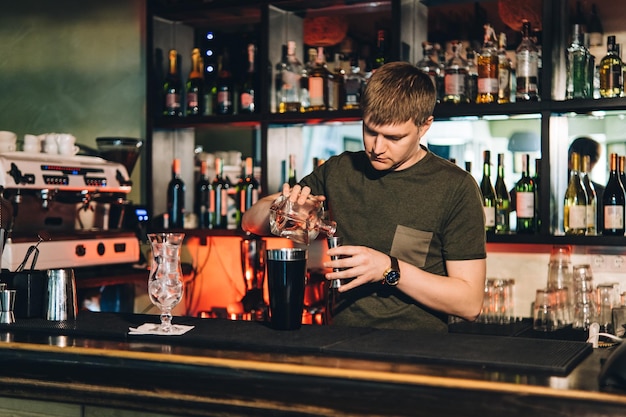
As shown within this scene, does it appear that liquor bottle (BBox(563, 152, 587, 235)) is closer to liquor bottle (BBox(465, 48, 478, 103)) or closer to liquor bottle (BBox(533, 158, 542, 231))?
liquor bottle (BBox(533, 158, 542, 231))

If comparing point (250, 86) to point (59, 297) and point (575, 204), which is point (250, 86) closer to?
point (575, 204)

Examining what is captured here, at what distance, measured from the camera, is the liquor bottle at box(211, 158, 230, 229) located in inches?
151

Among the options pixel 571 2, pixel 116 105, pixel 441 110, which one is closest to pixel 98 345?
pixel 441 110

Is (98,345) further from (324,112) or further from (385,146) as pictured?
(324,112)

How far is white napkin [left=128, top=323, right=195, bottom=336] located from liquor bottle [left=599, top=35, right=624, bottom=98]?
6.32ft

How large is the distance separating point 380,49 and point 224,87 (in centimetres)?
76

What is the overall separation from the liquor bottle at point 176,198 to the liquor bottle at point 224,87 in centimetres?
35

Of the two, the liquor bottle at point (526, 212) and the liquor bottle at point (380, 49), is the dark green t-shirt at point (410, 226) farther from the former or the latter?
the liquor bottle at point (380, 49)

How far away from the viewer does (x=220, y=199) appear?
3.84 metres

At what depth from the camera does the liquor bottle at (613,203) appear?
9.84 ft

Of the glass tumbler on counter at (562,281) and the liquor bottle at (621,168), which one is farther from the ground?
the liquor bottle at (621,168)

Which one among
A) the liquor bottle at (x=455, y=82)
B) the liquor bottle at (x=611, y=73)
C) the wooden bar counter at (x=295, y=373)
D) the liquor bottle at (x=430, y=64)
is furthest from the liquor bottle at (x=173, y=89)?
the wooden bar counter at (x=295, y=373)

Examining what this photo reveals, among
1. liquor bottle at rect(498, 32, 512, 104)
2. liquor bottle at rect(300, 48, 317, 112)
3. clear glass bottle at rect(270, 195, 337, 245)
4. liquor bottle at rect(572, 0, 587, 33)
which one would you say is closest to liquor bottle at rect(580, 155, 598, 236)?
liquor bottle at rect(498, 32, 512, 104)

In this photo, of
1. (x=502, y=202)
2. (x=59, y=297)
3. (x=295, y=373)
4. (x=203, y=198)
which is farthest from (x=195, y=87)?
(x=295, y=373)
